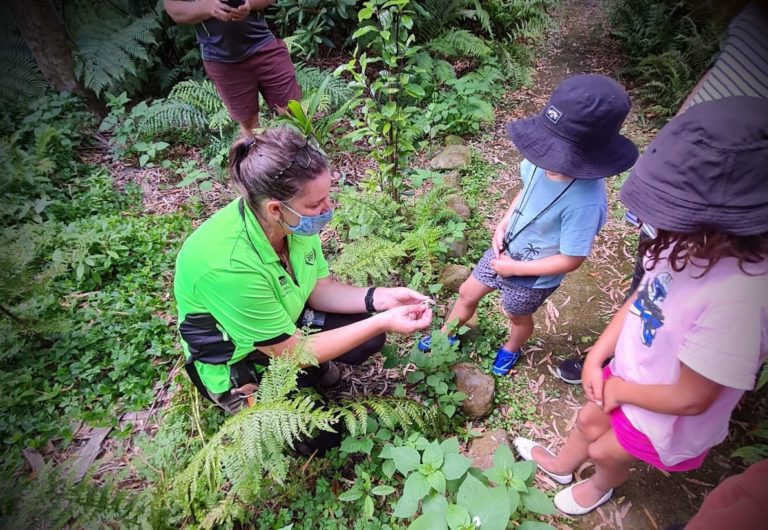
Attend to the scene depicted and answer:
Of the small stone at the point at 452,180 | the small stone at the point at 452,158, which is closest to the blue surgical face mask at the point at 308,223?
the small stone at the point at 452,180

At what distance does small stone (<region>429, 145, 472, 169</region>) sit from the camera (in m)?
4.45

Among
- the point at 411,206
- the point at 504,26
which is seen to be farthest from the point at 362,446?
the point at 504,26

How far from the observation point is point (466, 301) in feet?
9.14

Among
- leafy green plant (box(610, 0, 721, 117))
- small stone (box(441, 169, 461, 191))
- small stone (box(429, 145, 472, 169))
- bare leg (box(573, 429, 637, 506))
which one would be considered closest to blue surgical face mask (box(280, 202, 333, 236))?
bare leg (box(573, 429, 637, 506))

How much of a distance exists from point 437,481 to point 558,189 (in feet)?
5.24

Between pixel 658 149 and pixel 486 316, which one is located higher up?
pixel 658 149

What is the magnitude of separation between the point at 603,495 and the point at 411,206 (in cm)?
256

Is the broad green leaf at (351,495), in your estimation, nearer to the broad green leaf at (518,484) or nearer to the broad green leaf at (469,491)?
the broad green leaf at (469,491)

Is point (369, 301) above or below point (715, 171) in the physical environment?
below

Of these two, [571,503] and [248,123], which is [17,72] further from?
[571,503]

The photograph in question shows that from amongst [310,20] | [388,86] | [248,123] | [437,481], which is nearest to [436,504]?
[437,481]

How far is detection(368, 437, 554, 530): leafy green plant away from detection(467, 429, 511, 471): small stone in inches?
14.3

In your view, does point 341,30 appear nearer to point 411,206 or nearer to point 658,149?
point 411,206

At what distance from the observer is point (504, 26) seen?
251 inches
